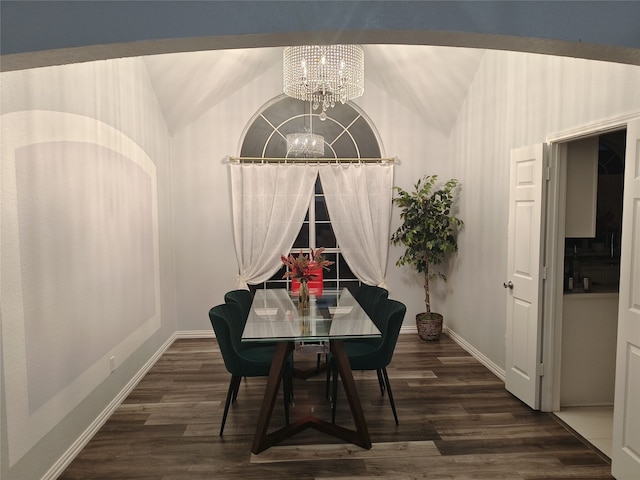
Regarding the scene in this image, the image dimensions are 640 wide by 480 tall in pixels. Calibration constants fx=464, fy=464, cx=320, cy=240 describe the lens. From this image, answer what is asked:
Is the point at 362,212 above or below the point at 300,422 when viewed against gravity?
above

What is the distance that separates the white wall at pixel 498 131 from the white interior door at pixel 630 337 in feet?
1.39

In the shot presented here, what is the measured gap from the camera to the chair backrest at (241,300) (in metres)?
4.08

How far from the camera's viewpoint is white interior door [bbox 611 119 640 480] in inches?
102

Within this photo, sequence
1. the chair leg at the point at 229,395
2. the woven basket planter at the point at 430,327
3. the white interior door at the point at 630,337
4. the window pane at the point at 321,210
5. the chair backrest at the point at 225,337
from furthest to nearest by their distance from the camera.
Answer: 1. the window pane at the point at 321,210
2. the woven basket planter at the point at 430,327
3. the chair leg at the point at 229,395
4. the chair backrest at the point at 225,337
5. the white interior door at the point at 630,337

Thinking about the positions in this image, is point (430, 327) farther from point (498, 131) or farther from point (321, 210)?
point (498, 131)

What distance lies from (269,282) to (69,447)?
3.32 meters

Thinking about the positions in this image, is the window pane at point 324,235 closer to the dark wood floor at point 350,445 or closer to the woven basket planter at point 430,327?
the woven basket planter at point 430,327

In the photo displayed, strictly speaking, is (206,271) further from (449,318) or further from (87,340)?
(449,318)

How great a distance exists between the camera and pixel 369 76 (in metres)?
5.91

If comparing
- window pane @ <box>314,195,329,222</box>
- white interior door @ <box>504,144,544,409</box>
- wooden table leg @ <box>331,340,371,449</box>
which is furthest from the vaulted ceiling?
wooden table leg @ <box>331,340,371,449</box>

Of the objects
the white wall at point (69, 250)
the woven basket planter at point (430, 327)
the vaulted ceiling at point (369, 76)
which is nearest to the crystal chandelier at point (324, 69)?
the vaulted ceiling at point (369, 76)

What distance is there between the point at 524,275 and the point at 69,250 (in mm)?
3423

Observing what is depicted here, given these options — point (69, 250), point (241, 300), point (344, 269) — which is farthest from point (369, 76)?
point (69, 250)

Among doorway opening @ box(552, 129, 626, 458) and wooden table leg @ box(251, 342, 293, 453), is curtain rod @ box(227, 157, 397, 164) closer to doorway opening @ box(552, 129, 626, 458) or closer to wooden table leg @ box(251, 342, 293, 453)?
doorway opening @ box(552, 129, 626, 458)
